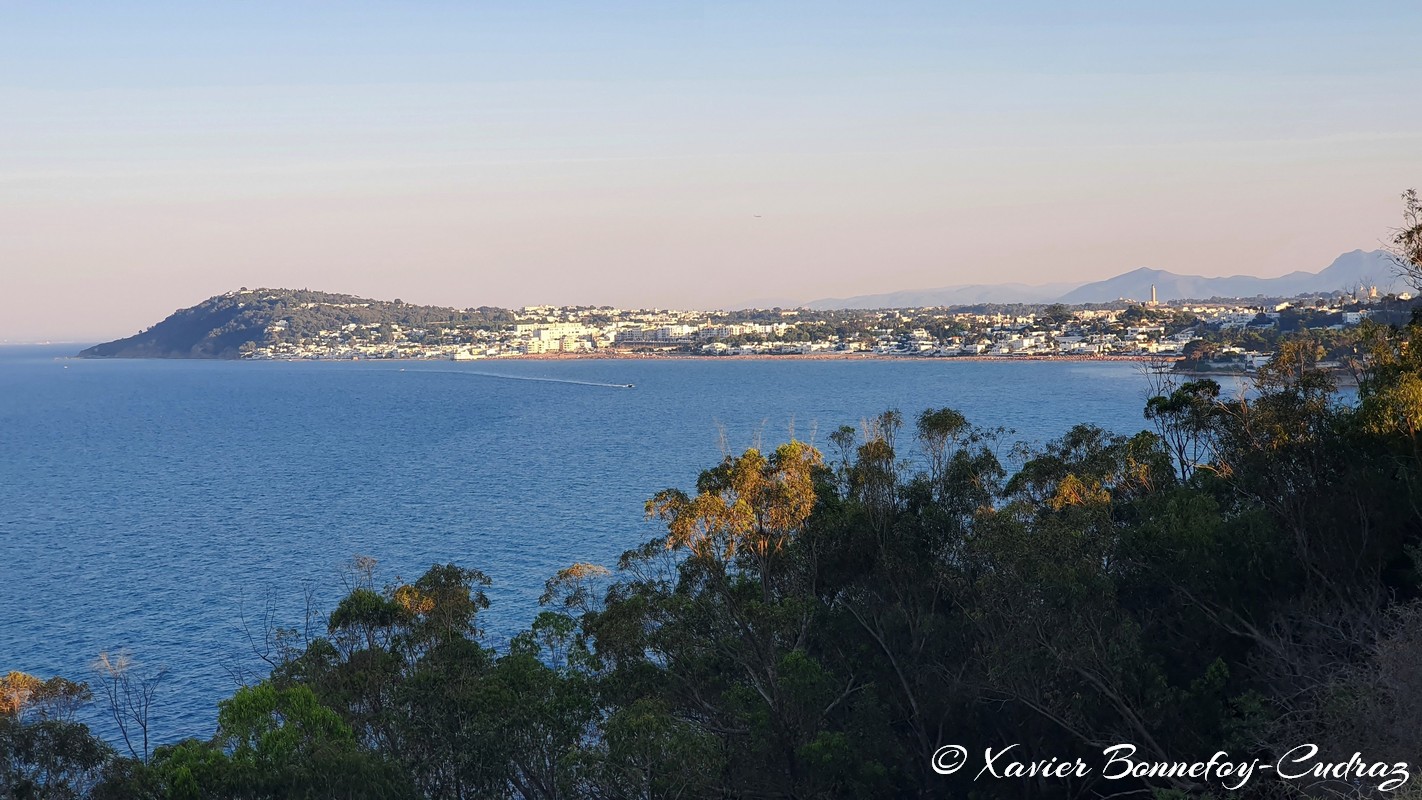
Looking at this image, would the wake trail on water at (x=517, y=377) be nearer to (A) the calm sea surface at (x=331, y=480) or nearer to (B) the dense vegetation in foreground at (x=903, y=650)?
(A) the calm sea surface at (x=331, y=480)

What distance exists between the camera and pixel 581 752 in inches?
466

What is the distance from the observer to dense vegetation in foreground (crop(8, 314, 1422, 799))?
38.1 feet

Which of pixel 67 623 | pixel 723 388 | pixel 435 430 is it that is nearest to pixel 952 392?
pixel 723 388

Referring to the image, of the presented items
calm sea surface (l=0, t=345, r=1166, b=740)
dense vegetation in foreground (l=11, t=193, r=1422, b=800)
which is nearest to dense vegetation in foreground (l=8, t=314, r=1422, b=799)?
dense vegetation in foreground (l=11, t=193, r=1422, b=800)

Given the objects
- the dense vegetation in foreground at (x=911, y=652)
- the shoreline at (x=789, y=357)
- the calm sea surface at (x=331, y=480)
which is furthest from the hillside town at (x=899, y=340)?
the dense vegetation in foreground at (x=911, y=652)

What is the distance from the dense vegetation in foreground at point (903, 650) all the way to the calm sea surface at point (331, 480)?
9.10m

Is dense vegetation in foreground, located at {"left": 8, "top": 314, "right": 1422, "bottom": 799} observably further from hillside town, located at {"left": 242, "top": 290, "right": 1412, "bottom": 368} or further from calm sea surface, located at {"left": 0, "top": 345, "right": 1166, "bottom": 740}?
hillside town, located at {"left": 242, "top": 290, "right": 1412, "bottom": 368}

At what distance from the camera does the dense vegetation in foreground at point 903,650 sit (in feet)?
38.1

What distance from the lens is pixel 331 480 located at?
168ft

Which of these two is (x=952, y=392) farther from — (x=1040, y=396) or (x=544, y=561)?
(x=544, y=561)

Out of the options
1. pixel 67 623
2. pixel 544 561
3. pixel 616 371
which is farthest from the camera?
pixel 616 371

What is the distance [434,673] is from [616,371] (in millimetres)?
124998

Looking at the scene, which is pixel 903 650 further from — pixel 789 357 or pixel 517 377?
pixel 789 357

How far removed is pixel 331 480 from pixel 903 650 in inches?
1617
